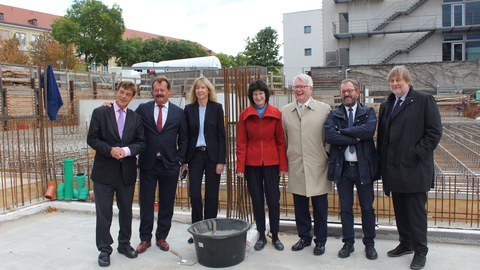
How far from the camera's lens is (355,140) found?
158 inches

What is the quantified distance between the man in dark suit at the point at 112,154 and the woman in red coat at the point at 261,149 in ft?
3.50

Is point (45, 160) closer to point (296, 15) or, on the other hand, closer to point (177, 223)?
→ point (177, 223)

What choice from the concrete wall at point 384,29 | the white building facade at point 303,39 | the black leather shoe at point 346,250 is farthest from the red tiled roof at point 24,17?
the black leather shoe at point 346,250

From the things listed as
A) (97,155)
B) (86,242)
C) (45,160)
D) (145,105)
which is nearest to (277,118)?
(145,105)

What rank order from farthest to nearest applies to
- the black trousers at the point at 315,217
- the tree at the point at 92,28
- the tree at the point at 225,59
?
the tree at the point at 225,59 → the tree at the point at 92,28 → the black trousers at the point at 315,217

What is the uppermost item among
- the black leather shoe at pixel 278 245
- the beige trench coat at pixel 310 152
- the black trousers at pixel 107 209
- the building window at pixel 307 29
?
the building window at pixel 307 29

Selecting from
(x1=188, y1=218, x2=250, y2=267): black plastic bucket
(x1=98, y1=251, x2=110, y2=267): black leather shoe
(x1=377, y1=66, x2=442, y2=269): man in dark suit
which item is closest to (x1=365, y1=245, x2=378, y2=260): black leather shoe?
(x1=377, y1=66, x2=442, y2=269): man in dark suit

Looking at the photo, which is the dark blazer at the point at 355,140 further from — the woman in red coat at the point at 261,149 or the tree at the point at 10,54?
the tree at the point at 10,54

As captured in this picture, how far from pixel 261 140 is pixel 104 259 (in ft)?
6.41

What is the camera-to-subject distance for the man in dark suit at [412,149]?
12.3 feet

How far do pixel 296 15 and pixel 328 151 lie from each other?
143 feet

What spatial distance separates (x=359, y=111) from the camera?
4117 millimetres

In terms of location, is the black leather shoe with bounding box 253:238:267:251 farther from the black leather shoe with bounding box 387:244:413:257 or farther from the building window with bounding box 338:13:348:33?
the building window with bounding box 338:13:348:33

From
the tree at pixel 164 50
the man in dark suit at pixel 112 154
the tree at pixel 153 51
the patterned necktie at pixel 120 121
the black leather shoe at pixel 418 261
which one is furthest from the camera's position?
the tree at pixel 164 50
